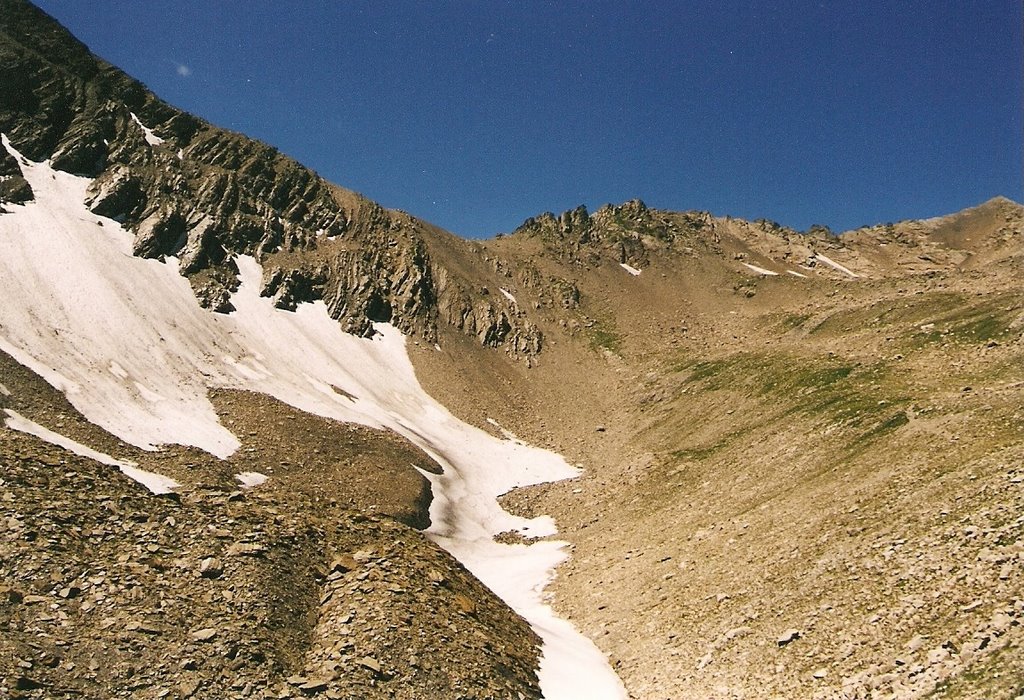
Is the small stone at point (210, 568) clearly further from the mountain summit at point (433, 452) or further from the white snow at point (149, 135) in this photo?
the white snow at point (149, 135)

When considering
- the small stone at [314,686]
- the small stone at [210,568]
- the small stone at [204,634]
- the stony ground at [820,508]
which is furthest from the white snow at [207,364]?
the small stone at [204,634]

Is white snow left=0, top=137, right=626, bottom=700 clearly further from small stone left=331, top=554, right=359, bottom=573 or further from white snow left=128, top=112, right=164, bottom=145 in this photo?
white snow left=128, top=112, right=164, bottom=145

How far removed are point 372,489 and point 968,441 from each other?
34.9m

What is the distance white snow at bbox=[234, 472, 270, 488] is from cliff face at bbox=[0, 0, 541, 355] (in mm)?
36851

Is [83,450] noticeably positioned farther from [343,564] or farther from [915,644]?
[915,644]

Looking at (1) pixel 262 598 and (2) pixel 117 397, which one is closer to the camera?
(1) pixel 262 598

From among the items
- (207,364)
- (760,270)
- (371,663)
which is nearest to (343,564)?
(371,663)

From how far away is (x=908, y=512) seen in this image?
2159cm

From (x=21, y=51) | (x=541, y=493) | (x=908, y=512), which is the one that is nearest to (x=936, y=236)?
(x=541, y=493)

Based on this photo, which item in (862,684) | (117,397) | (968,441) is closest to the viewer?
(862,684)

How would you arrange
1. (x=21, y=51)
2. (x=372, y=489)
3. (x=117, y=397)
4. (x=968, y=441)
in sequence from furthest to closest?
(x=21, y=51) → (x=117, y=397) → (x=372, y=489) → (x=968, y=441)

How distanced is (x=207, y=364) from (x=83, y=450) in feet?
77.7

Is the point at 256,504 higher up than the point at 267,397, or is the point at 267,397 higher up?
the point at 267,397

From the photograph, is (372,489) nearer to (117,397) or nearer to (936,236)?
(117,397)
